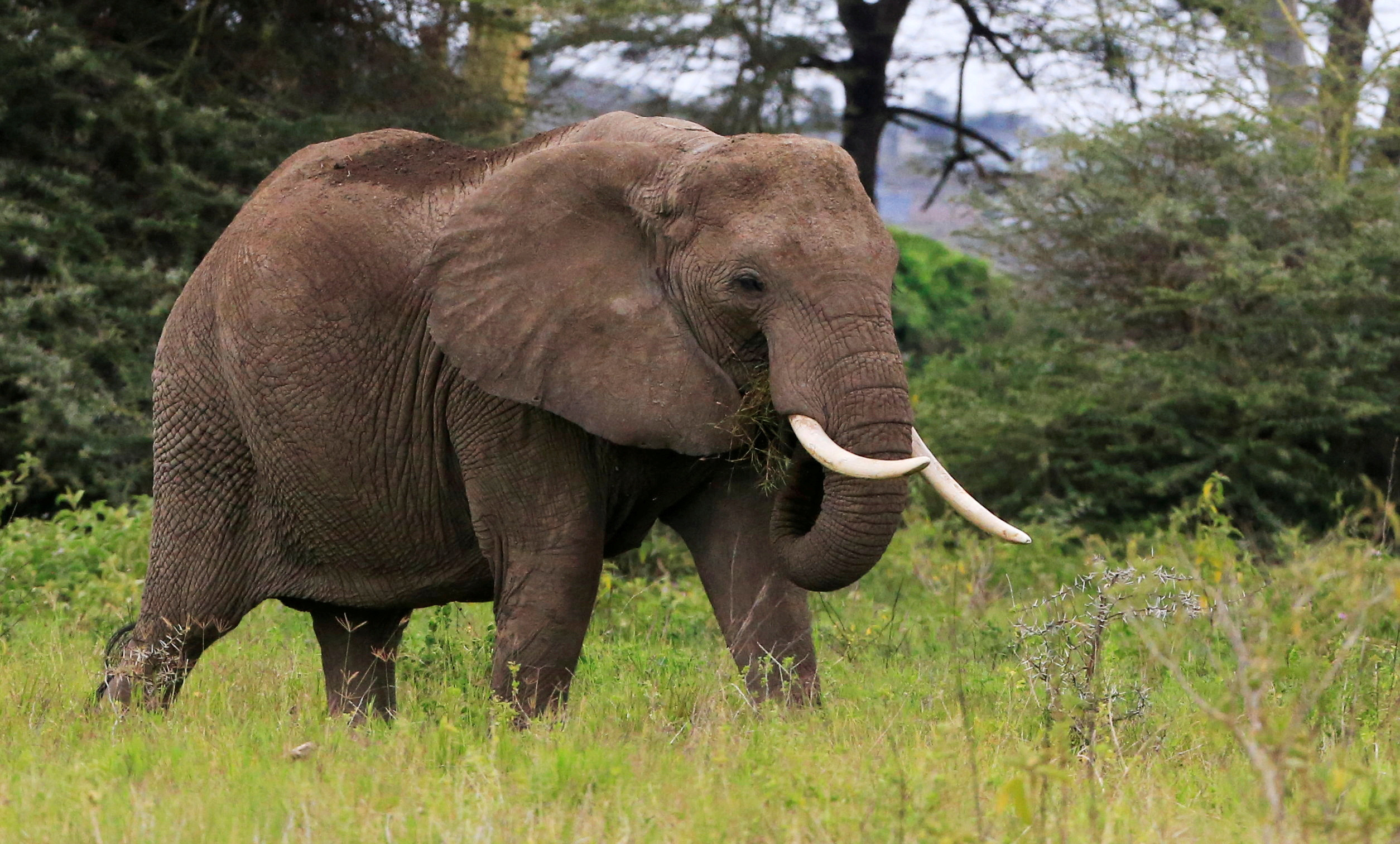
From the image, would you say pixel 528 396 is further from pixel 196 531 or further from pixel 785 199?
pixel 196 531

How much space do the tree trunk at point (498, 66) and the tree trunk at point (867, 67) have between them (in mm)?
3336

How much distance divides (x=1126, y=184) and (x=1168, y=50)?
1420 millimetres

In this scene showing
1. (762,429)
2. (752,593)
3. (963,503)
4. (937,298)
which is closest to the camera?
(963,503)

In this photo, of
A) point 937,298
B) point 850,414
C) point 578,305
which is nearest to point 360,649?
point 578,305

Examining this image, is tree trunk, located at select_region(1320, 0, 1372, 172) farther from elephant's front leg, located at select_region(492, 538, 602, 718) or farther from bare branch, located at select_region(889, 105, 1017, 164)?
elephant's front leg, located at select_region(492, 538, 602, 718)

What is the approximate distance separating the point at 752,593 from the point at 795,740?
0.81 metres

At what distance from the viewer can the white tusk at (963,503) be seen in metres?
4.75

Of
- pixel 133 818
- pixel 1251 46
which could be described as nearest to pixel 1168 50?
pixel 1251 46

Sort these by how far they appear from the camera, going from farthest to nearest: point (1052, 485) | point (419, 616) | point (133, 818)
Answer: point (1052, 485) → point (419, 616) → point (133, 818)

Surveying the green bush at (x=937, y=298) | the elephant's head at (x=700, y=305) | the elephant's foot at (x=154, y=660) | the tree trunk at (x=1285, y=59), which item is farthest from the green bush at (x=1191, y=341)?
the elephant's foot at (x=154, y=660)

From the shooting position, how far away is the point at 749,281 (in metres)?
4.96

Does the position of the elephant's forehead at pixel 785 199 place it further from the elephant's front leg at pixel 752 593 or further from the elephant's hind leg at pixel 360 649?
the elephant's hind leg at pixel 360 649

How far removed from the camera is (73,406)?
10.9 m

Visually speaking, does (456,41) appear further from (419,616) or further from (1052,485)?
(419,616)
